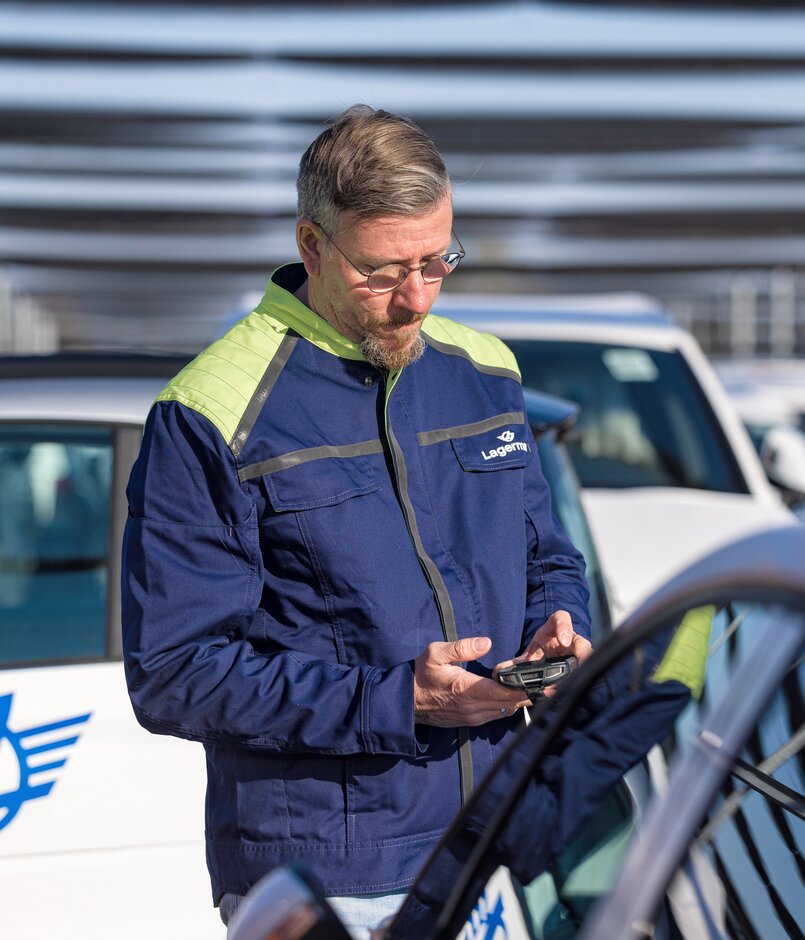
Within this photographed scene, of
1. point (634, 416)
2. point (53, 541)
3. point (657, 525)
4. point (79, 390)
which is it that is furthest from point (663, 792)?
point (634, 416)

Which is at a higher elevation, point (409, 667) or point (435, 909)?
point (409, 667)

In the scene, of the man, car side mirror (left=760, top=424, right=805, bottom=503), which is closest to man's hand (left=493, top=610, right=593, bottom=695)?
the man

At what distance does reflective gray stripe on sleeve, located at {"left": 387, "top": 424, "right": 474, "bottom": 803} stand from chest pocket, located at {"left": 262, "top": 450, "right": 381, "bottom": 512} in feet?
0.13

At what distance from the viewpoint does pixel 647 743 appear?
1.14 m

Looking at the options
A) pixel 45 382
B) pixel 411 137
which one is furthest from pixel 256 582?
pixel 45 382

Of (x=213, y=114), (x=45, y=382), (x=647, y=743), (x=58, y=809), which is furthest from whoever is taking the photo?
(x=213, y=114)

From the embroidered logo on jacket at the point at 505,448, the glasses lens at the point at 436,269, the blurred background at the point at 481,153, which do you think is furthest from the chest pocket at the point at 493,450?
the blurred background at the point at 481,153

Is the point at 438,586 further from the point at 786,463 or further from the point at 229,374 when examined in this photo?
the point at 786,463

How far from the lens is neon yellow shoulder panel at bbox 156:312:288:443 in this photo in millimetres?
1676

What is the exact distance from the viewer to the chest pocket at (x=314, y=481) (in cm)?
167

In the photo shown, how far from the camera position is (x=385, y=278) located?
1736 millimetres

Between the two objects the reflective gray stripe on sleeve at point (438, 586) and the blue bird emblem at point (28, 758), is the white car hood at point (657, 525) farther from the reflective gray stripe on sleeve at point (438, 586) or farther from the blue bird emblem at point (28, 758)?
the reflective gray stripe on sleeve at point (438, 586)

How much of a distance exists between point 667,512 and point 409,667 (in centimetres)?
284

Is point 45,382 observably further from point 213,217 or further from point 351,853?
point 213,217
